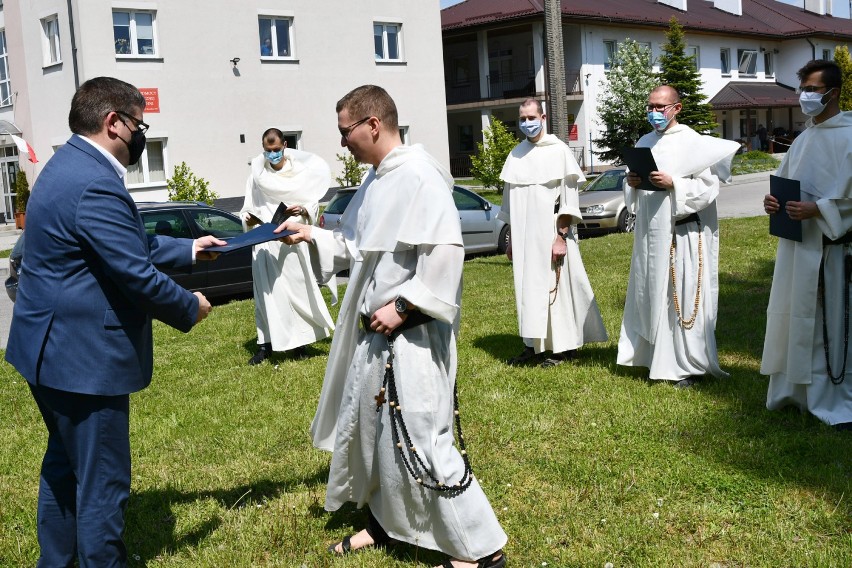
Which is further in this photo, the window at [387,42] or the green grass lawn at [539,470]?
the window at [387,42]

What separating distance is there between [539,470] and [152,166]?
82.5 feet

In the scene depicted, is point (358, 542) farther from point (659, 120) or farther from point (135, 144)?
point (659, 120)

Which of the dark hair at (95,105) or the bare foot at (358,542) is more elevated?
the dark hair at (95,105)

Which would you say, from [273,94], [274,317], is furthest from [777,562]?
[273,94]

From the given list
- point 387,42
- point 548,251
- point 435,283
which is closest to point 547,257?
point 548,251

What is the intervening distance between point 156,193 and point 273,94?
5.54 m

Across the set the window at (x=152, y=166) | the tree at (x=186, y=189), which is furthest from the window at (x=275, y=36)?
the tree at (x=186, y=189)

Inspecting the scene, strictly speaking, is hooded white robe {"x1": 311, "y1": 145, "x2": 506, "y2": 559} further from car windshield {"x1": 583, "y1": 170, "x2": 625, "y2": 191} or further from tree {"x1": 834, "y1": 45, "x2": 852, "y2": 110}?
tree {"x1": 834, "y1": 45, "x2": 852, "y2": 110}

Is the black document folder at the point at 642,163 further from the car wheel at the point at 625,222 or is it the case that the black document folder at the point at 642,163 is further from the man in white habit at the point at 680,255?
the car wheel at the point at 625,222

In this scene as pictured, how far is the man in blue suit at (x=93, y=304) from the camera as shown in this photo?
3773 mm

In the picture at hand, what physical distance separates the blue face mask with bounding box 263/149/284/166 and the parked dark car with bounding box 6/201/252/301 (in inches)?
196

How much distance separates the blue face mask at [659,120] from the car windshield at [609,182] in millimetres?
15484

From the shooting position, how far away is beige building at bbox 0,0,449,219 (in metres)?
27.7

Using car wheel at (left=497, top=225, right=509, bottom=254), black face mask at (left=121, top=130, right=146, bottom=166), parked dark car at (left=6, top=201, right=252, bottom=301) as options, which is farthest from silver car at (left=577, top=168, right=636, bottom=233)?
black face mask at (left=121, top=130, right=146, bottom=166)
